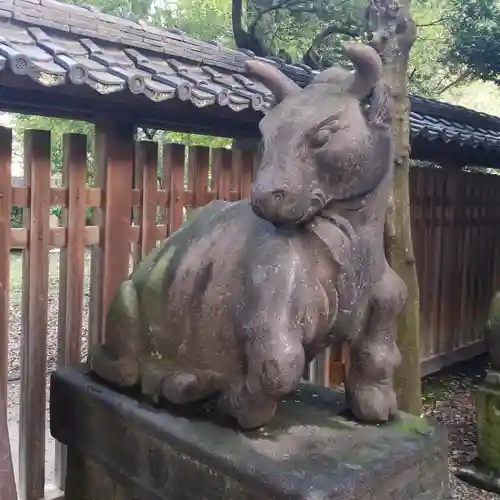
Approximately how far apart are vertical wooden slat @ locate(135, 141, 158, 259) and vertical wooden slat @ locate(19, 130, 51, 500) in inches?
24.4

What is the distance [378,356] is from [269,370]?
1.84 feet

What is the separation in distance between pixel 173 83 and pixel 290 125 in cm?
137

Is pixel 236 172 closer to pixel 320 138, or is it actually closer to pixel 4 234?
pixel 4 234

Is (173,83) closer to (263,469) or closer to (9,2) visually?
(9,2)

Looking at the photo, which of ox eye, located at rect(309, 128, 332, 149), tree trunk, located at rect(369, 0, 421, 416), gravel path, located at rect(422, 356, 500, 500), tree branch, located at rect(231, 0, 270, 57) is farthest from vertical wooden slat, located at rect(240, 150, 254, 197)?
tree branch, located at rect(231, 0, 270, 57)

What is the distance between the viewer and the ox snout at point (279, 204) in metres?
2.14

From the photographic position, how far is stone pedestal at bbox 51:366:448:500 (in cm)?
220

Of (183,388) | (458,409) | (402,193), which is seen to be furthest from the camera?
(458,409)

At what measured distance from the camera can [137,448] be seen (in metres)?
2.64

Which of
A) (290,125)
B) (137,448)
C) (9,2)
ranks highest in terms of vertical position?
(9,2)

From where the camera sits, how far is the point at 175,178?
4070mm

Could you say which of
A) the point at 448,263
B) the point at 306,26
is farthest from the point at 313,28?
the point at 448,263

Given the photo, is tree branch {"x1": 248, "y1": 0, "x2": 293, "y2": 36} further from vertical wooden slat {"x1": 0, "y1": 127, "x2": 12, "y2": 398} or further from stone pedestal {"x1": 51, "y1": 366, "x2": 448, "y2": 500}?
stone pedestal {"x1": 51, "y1": 366, "x2": 448, "y2": 500}

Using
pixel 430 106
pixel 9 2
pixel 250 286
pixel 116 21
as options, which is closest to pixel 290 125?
pixel 250 286
